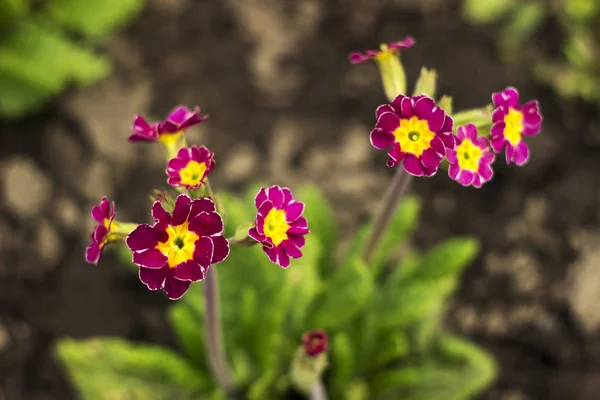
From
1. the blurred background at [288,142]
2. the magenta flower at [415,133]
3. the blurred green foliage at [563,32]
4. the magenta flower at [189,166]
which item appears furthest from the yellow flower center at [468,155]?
the blurred green foliage at [563,32]

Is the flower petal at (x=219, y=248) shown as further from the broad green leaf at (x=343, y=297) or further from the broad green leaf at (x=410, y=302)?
the broad green leaf at (x=410, y=302)

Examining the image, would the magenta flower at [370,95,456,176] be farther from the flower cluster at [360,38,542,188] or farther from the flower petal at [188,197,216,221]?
the flower petal at [188,197,216,221]

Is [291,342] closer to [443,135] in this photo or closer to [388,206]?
[388,206]

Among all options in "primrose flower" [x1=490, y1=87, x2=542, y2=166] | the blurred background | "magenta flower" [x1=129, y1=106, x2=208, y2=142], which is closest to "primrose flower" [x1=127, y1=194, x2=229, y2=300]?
"magenta flower" [x1=129, y1=106, x2=208, y2=142]

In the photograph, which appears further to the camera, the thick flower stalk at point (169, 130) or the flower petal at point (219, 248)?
the thick flower stalk at point (169, 130)

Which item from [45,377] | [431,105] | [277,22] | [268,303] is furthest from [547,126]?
[45,377]

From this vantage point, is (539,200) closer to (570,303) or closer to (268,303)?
(570,303)

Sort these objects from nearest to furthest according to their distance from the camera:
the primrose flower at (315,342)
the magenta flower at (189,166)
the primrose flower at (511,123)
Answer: the magenta flower at (189,166), the primrose flower at (511,123), the primrose flower at (315,342)
